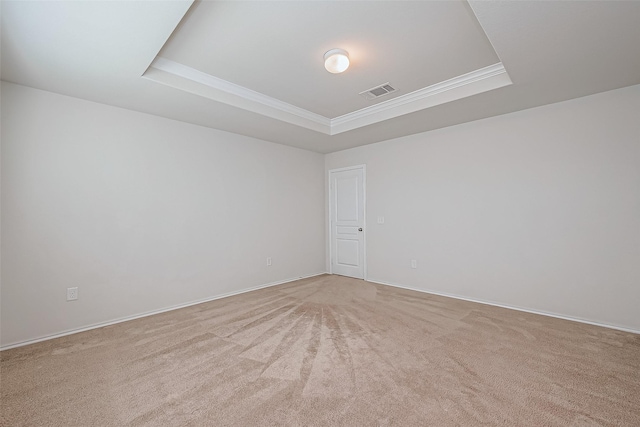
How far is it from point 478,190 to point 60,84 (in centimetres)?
494

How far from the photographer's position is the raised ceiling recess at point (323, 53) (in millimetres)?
2094

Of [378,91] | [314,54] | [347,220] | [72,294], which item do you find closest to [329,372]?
[314,54]

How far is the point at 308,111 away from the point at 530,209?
3138 millimetres

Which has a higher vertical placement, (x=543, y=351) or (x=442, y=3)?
(x=442, y=3)

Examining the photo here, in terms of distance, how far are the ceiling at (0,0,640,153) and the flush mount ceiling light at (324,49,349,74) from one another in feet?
0.23

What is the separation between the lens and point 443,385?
196 cm

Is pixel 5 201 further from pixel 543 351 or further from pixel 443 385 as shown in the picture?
pixel 543 351

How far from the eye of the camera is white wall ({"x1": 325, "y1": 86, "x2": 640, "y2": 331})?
116 inches

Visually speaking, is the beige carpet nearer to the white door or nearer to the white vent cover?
the white door

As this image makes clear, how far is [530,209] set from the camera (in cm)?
347

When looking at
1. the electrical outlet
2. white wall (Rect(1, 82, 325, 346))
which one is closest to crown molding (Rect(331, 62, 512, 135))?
white wall (Rect(1, 82, 325, 346))

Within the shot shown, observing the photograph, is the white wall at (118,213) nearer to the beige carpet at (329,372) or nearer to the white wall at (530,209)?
the beige carpet at (329,372)

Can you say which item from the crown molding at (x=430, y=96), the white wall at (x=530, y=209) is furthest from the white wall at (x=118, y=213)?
the white wall at (x=530, y=209)

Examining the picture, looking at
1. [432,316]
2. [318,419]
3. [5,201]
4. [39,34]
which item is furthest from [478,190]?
[5,201]
